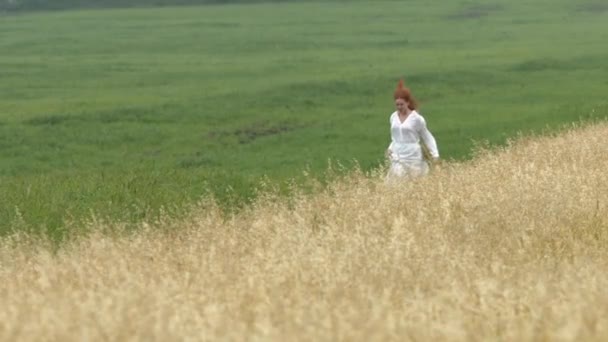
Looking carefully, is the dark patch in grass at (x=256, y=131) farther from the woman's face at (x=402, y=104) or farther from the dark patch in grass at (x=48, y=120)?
the woman's face at (x=402, y=104)

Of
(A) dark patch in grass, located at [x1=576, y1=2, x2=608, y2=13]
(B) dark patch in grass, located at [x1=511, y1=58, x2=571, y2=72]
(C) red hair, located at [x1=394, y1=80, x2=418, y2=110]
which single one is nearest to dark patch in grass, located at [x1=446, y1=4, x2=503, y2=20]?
(A) dark patch in grass, located at [x1=576, y1=2, x2=608, y2=13]

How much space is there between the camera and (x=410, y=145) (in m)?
16.1

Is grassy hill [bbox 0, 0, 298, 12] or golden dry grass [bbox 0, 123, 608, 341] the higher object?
golden dry grass [bbox 0, 123, 608, 341]

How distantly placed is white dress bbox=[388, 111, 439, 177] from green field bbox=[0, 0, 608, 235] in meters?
1.91

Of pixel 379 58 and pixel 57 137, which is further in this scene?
pixel 379 58

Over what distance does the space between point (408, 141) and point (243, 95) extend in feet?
70.0

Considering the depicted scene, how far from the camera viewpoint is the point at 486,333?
708 cm

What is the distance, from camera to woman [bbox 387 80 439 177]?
16.0 meters

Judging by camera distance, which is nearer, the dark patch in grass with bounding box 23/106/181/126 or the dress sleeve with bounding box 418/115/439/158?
the dress sleeve with bounding box 418/115/439/158

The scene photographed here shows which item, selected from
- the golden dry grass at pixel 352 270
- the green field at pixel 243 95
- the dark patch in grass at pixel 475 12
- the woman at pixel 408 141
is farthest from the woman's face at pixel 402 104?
the dark patch in grass at pixel 475 12

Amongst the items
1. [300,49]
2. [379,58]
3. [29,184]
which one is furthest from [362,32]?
[29,184]

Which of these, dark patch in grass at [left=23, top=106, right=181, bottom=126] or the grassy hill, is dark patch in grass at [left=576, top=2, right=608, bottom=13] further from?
dark patch in grass at [left=23, top=106, right=181, bottom=126]

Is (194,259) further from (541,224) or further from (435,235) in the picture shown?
(541,224)

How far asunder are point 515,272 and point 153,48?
50.0 metres
